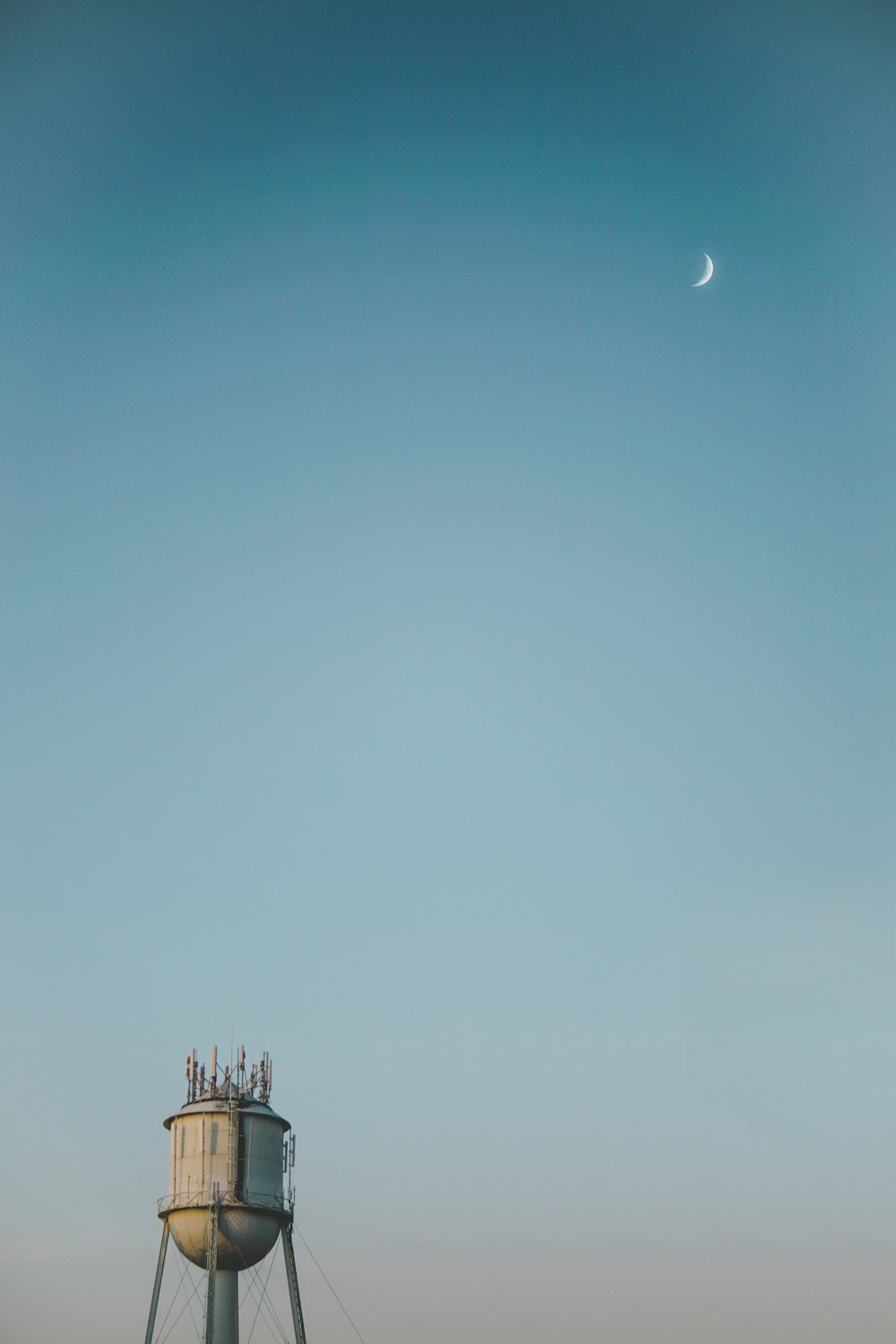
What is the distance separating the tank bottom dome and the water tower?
0.10 ft

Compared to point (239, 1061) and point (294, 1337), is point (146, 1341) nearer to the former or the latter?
point (294, 1337)

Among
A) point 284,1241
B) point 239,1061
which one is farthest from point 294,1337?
point 239,1061

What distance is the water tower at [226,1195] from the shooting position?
1690 inches

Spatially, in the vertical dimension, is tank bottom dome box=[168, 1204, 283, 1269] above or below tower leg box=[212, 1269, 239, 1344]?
above

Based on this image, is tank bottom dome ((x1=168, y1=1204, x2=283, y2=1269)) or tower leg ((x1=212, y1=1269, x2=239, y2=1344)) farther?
tank bottom dome ((x1=168, y1=1204, x2=283, y2=1269))

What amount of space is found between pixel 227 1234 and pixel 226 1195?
1.21 metres

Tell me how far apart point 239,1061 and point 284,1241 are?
21.0ft

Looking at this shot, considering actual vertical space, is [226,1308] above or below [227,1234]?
below

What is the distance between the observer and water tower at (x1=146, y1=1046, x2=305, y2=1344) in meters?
42.9

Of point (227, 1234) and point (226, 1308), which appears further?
point (227, 1234)

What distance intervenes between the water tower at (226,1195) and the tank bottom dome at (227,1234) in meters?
0.03

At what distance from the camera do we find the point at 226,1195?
142 ft

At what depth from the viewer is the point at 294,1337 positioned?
44.3 metres

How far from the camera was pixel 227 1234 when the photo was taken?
43.0 metres
